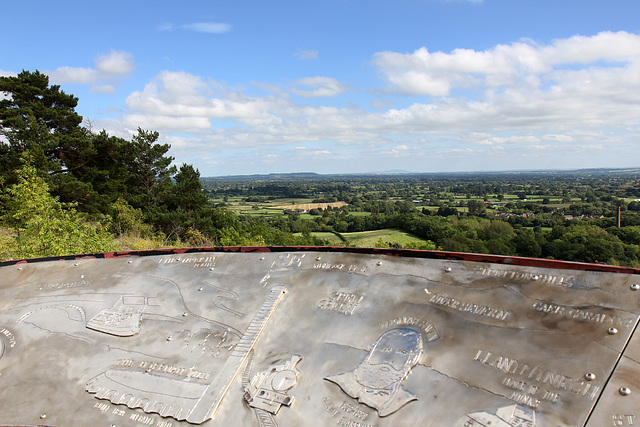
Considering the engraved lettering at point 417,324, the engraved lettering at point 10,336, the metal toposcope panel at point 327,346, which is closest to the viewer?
the metal toposcope panel at point 327,346

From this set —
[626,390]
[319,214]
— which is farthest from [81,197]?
[319,214]

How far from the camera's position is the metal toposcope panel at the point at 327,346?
2.87m

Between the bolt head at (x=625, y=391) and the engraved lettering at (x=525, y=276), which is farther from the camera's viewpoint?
the engraved lettering at (x=525, y=276)

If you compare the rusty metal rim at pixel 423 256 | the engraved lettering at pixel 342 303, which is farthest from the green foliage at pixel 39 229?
the engraved lettering at pixel 342 303

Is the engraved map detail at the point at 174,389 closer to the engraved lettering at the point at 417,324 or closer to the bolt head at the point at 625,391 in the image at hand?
the engraved lettering at the point at 417,324

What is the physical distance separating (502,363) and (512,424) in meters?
0.54

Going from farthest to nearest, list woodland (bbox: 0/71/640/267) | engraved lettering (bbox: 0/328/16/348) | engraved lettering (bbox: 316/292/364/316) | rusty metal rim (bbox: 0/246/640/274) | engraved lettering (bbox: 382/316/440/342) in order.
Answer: woodland (bbox: 0/71/640/267) → engraved lettering (bbox: 0/328/16/348) → engraved lettering (bbox: 316/292/364/316) → engraved lettering (bbox: 382/316/440/342) → rusty metal rim (bbox: 0/246/640/274)

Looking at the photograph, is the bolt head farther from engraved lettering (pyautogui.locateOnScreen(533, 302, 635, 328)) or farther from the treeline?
the treeline

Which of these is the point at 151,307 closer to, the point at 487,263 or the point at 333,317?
the point at 333,317

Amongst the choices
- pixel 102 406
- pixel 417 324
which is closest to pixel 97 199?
pixel 102 406

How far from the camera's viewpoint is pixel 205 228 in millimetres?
24500

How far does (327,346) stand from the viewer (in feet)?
12.8

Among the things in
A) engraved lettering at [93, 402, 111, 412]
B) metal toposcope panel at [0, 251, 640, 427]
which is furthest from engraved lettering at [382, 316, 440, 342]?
engraved lettering at [93, 402, 111, 412]

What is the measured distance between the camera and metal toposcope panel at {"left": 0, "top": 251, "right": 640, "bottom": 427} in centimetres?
287
